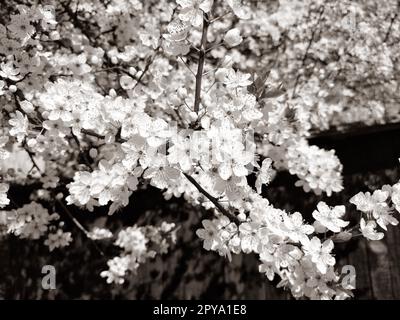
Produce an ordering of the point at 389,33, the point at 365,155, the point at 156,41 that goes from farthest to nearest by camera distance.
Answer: the point at 389,33 → the point at 365,155 → the point at 156,41

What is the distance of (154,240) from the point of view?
3885 mm

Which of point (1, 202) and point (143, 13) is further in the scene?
point (143, 13)

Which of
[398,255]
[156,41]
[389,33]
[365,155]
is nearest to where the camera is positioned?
[156,41]

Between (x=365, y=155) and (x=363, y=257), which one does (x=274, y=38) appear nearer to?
(x=365, y=155)

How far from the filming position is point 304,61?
14.6 ft

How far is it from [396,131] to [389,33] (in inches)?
47.2

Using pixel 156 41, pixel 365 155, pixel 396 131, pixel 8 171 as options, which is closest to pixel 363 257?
pixel 365 155

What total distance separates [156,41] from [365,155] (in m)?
2.22

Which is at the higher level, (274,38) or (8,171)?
(274,38)

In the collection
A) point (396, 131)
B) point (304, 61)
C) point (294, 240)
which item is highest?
point (304, 61)

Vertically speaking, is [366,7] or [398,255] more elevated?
[366,7]

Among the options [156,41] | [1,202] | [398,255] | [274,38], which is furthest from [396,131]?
[1,202]
